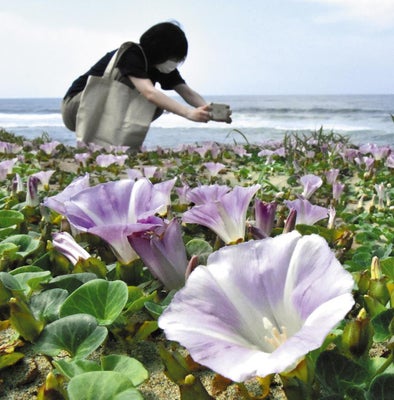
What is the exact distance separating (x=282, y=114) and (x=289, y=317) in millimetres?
22169

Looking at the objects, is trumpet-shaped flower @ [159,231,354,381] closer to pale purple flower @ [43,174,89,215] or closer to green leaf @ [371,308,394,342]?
green leaf @ [371,308,394,342]

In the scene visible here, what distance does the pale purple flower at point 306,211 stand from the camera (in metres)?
1.57

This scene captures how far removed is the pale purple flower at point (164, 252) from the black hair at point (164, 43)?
4007mm

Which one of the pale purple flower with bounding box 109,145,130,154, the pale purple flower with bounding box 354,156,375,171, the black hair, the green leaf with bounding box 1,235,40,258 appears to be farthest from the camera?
the black hair

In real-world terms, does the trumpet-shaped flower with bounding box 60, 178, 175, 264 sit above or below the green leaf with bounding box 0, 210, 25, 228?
above

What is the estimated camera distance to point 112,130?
17.8ft

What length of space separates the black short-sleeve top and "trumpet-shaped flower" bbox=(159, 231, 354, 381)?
432 cm

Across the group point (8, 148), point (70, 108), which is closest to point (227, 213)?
point (8, 148)

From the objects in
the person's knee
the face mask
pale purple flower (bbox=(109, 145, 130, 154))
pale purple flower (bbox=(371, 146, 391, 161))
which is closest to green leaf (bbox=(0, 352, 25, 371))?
pale purple flower (bbox=(371, 146, 391, 161))

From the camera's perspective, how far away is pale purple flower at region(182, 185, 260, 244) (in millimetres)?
1258

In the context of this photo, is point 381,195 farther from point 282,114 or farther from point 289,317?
point 282,114

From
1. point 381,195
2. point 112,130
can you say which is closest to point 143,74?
point 112,130

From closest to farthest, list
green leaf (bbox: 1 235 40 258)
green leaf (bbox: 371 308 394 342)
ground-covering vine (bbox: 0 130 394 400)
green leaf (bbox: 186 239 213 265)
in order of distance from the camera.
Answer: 1. ground-covering vine (bbox: 0 130 394 400)
2. green leaf (bbox: 371 308 394 342)
3. green leaf (bbox: 186 239 213 265)
4. green leaf (bbox: 1 235 40 258)

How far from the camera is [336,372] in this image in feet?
2.59
